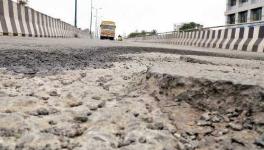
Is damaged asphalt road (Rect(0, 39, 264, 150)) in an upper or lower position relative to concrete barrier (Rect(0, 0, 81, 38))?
lower

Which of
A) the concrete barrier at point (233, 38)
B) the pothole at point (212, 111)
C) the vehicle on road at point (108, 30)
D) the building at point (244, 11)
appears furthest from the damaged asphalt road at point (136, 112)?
the vehicle on road at point (108, 30)

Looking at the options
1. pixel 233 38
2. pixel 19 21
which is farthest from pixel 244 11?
pixel 19 21

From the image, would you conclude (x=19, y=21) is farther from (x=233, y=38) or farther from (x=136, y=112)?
(x=136, y=112)

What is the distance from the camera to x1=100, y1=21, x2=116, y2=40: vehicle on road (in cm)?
4772

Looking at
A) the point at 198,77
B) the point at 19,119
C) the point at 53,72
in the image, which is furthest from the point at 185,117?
the point at 53,72

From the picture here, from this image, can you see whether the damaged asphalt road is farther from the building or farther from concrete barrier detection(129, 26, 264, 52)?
the building

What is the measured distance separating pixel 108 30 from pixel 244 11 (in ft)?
57.5

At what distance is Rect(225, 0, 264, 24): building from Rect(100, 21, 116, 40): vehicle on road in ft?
50.4

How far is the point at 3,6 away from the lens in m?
13.8

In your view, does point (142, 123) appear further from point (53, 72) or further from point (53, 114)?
point (53, 72)

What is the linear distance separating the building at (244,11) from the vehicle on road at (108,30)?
15.4 meters

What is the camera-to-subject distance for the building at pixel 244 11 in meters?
46.7

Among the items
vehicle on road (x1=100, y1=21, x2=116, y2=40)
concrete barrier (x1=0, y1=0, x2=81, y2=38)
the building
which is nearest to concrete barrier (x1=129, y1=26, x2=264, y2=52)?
concrete barrier (x1=0, y1=0, x2=81, y2=38)

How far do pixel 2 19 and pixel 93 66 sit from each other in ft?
32.5
